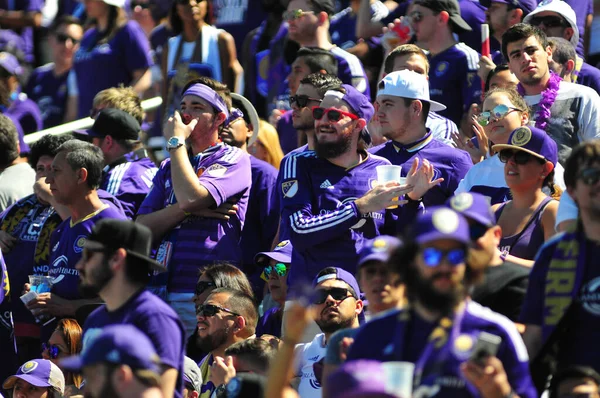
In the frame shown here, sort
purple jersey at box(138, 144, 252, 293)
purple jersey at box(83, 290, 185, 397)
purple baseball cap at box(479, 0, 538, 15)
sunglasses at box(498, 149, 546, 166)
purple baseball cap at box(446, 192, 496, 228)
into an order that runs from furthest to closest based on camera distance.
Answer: purple baseball cap at box(479, 0, 538, 15) → purple jersey at box(138, 144, 252, 293) → sunglasses at box(498, 149, 546, 166) → purple jersey at box(83, 290, 185, 397) → purple baseball cap at box(446, 192, 496, 228)

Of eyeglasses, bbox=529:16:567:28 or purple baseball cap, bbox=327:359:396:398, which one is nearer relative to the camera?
purple baseball cap, bbox=327:359:396:398

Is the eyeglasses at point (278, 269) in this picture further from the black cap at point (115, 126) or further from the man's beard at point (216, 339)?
the black cap at point (115, 126)

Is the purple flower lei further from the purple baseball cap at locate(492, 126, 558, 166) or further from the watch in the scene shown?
the watch

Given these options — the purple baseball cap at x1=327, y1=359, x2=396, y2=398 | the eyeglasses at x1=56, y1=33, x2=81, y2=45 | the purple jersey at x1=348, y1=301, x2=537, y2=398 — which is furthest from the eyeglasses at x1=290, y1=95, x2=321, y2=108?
the eyeglasses at x1=56, y1=33, x2=81, y2=45

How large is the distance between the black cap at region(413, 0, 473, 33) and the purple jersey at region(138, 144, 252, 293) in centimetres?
251

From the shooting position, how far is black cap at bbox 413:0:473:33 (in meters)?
10.1

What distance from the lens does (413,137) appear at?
8.22m

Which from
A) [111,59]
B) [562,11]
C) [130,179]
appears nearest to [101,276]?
[130,179]

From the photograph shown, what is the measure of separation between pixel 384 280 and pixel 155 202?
3.26 metres

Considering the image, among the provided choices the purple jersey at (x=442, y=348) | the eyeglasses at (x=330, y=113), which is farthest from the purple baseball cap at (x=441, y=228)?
the eyeglasses at (x=330, y=113)

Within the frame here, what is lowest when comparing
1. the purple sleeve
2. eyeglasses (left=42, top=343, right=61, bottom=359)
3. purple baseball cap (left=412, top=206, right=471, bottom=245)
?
eyeglasses (left=42, top=343, right=61, bottom=359)

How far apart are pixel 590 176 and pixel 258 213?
3991 mm

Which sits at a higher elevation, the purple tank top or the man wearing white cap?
the purple tank top

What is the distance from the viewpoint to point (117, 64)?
498 inches
